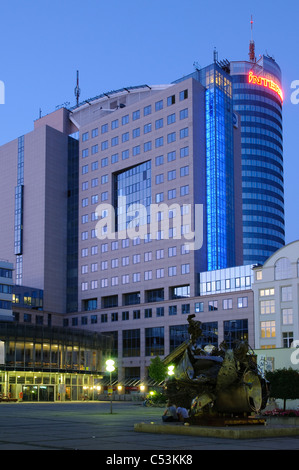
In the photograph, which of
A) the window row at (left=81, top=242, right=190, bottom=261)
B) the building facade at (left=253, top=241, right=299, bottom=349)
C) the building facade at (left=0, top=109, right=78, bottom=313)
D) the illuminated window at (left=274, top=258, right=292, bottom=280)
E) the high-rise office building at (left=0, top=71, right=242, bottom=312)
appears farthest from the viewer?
the building facade at (left=0, top=109, right=78, bottom=313)

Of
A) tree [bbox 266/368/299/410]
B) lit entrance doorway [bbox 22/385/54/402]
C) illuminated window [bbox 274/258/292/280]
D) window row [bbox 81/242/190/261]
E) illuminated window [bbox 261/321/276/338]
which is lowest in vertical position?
lit entrance doorway [bbox 22/385/54/402]

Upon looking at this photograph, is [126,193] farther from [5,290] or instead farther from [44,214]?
[5,290]

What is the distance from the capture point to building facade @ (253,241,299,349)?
9812 cm

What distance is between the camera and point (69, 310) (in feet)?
467

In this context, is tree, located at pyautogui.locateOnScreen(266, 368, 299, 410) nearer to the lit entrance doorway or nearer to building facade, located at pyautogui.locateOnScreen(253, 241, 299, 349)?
building facade, located at pyautogui.locateOnScreen(253, 241, 299, 349)

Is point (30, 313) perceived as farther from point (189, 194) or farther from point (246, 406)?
point (246, 406)

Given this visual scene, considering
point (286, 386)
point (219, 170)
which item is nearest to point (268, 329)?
point (219, 170)

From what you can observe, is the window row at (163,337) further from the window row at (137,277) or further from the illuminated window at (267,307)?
the window row at (137,277)

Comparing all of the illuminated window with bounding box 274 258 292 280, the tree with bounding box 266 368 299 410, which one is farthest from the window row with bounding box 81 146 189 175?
the tree with bounding box 266 368 299 410

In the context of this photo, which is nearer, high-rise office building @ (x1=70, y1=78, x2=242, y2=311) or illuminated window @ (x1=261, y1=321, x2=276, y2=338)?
illuminated window @ (x1=261, y1=321, x2=276, y2=338)

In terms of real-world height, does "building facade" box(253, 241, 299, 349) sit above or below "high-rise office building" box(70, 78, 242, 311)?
below

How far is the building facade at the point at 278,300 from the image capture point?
9812cm

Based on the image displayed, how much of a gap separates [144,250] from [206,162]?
21093 mm
